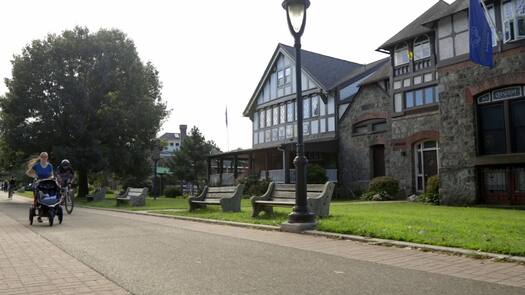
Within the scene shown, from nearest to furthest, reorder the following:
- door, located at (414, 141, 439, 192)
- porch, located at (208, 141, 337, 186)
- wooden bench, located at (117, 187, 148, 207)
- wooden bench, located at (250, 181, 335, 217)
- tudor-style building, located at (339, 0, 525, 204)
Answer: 1. wooden bench, located at (250, 181, 335, 217)
2. tudor-style building, located at (339, 0, 525, 204)
3. wooden bench, located at (117, 187, 148, 207)
4. door, located at (414, 141, 439, 192)
5. porch, located at (208, 141, 337, 186)

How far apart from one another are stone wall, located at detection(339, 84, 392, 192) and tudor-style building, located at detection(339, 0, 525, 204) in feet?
2.88

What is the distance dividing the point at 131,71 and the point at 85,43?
11.9 ft

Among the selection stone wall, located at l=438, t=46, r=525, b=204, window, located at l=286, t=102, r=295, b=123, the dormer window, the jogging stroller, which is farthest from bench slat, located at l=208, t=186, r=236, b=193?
window, located at l=286, t=102, r=295, b=123

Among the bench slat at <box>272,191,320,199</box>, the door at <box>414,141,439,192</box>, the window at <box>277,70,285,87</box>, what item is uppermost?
the window at <box>277,70,285,87</box>

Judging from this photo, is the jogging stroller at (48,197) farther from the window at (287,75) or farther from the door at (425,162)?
the window at (287,75)

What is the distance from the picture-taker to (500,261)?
267 inches

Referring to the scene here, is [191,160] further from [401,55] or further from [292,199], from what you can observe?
[292,199]

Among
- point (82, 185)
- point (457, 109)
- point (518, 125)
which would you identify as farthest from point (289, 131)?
point (518, 125)

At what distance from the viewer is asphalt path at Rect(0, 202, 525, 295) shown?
5414mm

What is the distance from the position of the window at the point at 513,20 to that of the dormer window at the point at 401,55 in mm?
7136

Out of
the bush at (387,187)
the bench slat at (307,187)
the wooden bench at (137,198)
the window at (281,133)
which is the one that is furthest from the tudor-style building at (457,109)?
the wooden bench at (137,198)

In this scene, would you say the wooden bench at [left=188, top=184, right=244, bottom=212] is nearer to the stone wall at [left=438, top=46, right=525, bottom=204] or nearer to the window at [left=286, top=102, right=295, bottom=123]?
the stone wall at [left=438, top=46, right=525, bottom=204]

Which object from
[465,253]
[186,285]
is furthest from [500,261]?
[186,285]

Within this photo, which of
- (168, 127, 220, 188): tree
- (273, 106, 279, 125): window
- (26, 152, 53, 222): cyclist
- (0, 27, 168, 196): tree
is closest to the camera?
(26, 152, 53, 222): cyclist
